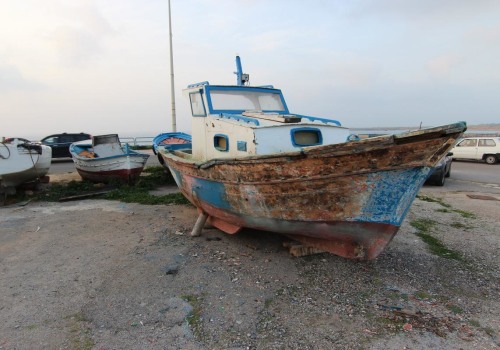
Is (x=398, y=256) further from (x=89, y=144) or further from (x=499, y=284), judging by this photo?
(x=89, y=144)

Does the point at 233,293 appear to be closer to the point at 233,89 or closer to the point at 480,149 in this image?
the point at 233,89

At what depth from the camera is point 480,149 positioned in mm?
20359

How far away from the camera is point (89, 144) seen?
13953 millimetres

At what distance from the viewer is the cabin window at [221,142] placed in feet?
18.7

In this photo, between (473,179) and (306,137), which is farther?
(473,179)

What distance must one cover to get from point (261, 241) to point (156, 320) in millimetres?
2598

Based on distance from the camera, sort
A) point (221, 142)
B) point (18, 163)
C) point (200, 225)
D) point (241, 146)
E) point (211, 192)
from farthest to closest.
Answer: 1. point (18, 163)
2. point (200, 225)
3. point (221, 142)
4. point (211, 192)
5. point (241, 146)

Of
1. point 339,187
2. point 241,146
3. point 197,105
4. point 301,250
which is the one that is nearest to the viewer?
point 339,187

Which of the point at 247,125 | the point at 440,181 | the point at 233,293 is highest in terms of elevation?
the point at 247,125

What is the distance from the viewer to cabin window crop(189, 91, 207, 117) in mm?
6577

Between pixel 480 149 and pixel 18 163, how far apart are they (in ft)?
72.5

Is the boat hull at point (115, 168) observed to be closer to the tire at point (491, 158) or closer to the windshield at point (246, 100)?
the windshield at point (246, 100)

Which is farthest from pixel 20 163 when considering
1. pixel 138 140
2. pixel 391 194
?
pixel 138 140

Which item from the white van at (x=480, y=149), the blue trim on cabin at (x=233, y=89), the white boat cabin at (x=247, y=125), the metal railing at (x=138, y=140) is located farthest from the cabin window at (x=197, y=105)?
the metal railing at (x=138, y=140)
